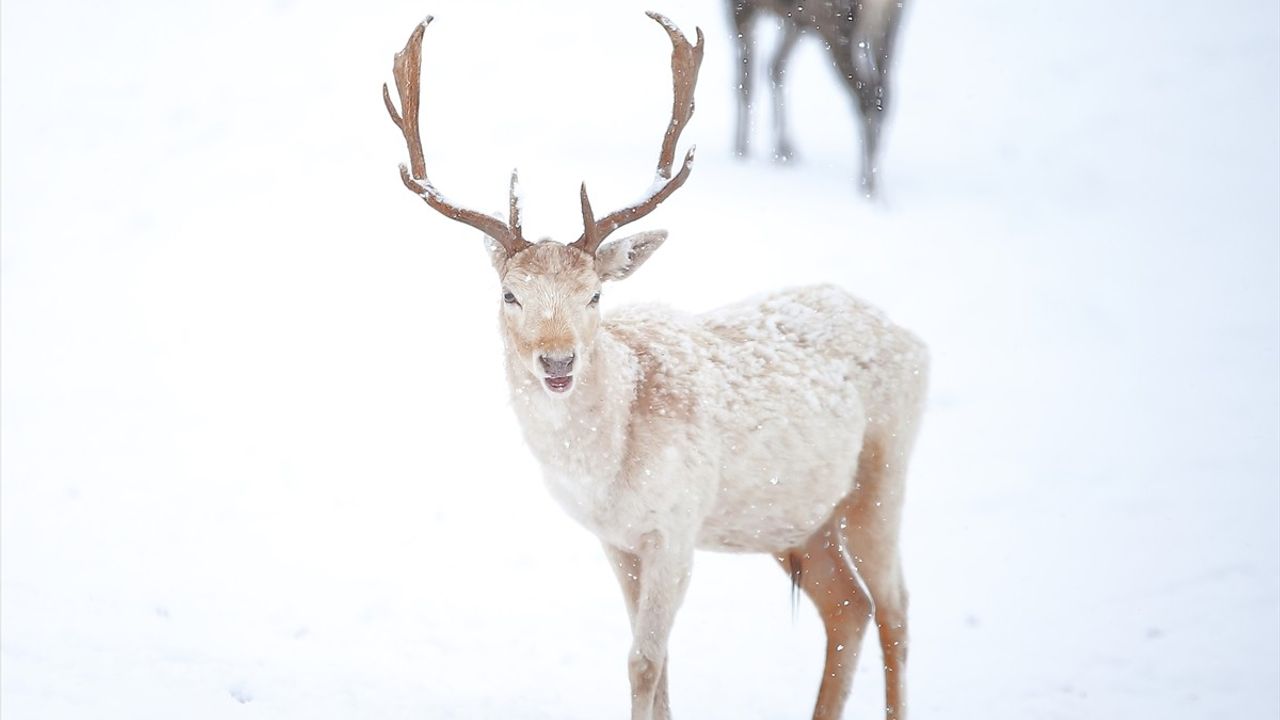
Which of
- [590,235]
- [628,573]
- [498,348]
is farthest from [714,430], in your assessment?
[498,348]

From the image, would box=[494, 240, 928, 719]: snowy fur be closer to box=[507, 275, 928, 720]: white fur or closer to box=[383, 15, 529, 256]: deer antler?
box=[507, 275, 928, 720]: white fur

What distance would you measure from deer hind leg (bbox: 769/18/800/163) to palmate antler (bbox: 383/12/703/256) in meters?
7.86

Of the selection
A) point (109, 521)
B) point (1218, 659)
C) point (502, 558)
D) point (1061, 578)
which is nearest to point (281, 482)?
point (109, 521)

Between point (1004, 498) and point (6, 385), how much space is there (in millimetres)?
8664

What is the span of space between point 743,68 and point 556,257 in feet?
30.1

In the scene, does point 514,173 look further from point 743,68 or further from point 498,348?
point 743,68

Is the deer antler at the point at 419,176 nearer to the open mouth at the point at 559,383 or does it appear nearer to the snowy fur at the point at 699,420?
the snowy fur at the point at 699,420

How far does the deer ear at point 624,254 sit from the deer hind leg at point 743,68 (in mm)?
8321

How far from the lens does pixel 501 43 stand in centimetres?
1769

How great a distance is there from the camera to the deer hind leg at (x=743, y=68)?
13430 millimetres

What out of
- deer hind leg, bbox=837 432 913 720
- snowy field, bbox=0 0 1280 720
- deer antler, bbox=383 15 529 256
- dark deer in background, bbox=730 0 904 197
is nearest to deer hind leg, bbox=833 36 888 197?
dark deer in background, bbox=730 0 904 197

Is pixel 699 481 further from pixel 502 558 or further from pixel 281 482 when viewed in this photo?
pixel 281 482

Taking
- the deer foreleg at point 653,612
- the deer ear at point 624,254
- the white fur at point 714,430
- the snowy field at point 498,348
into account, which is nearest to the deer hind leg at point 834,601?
the white fur at point 714,430

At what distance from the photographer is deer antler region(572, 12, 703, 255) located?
5.36 m
